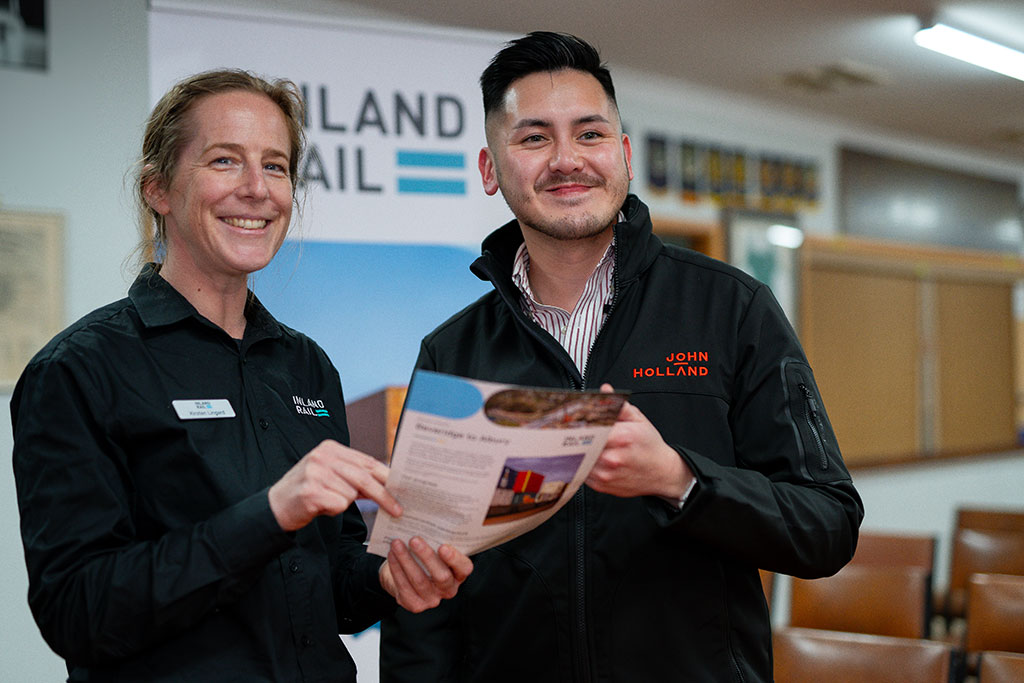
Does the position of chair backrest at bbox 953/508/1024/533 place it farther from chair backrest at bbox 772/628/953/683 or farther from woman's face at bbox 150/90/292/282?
woman's face at bbox 150/90/292/282

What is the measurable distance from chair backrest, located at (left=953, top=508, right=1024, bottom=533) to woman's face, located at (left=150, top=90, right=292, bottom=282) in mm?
4316

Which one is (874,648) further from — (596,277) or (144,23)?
(144,23)

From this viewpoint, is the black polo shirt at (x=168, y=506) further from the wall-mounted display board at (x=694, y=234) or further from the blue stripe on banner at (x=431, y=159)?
the wall-mounted display board at (x=694, y=234)

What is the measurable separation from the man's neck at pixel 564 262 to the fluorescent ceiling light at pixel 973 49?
3.88 meters

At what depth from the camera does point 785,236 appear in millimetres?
5848

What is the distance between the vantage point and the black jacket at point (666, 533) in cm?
152

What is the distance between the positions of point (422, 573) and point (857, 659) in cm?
163

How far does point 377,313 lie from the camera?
2615 millimetres

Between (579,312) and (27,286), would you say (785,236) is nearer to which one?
(27,286)

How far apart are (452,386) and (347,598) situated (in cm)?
67

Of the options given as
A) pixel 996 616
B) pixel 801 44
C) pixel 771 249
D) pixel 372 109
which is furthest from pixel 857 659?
pixel 771 249

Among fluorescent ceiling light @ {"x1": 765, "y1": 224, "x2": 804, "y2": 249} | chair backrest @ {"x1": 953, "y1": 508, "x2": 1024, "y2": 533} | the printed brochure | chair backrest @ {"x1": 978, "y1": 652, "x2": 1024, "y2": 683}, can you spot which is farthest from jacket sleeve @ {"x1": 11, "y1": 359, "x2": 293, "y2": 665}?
fluorescent ceiling light @ {"x1": 765, "y1": 224, "x2": 804, "y2": 249}

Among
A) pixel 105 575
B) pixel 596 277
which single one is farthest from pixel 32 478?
pixel 596 277

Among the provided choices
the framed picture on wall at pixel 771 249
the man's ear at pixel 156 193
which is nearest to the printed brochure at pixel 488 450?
the man's ear at pixel 156 193
